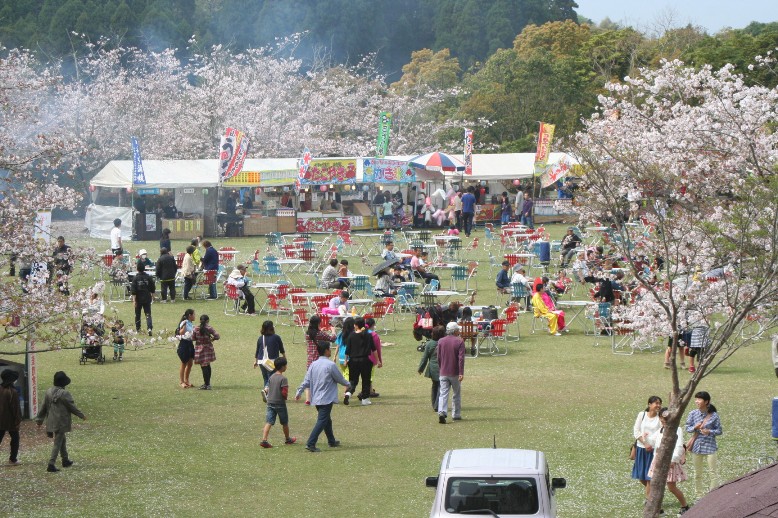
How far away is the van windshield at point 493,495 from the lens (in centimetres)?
1002

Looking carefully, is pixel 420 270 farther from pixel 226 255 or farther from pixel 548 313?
pixel 226 255

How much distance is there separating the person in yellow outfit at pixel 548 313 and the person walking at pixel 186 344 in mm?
8965

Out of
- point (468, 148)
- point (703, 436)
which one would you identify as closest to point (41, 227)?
point (703, 436)

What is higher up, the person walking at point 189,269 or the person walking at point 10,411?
the person walking at point 189,269

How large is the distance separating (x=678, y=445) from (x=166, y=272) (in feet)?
61.6

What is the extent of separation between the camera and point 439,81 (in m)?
72.6

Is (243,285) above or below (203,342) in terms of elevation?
above

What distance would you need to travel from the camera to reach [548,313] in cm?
2528

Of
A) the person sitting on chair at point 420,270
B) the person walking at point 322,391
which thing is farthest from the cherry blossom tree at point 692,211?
the person sitting on chair at point 420,270

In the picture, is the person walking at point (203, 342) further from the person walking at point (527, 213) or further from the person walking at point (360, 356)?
the person walking at point (527, 213)

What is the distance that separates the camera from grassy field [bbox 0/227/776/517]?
43.7ft

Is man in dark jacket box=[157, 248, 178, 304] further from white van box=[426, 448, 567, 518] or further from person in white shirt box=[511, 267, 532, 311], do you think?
white van box=[426, 448, 567, 518]

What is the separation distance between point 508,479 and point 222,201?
111 ft

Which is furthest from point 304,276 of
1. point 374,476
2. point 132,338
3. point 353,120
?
point 353,120
